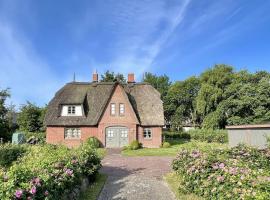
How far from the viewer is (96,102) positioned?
1380 inches

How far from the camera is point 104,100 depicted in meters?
34.9

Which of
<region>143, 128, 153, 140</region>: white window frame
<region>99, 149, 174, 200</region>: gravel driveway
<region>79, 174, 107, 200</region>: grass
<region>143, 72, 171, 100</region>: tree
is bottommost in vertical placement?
<region>99, 149, 174, 200</region>: gravel driveway

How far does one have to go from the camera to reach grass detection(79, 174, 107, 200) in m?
10.0

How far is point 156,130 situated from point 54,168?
26325mm

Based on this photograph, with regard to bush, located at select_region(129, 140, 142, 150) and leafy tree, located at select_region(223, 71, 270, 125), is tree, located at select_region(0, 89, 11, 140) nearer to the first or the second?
bush, located at select_region(129, 140, 142, 150)

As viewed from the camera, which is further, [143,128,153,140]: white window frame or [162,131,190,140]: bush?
[162,131,190,140]: bush

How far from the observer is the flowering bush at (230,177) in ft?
19.4

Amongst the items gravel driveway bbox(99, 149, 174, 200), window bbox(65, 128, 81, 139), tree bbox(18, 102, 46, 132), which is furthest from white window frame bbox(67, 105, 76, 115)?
gravel driveway bbox(99, 149, 174, 200)

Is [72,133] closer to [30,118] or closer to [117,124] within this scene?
[117,124]

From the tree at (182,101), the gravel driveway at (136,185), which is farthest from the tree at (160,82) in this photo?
the gravel driveway at (136,185)

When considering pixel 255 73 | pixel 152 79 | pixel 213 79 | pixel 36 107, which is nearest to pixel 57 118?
pixel 36 107

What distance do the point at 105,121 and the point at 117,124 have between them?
1.53 meters

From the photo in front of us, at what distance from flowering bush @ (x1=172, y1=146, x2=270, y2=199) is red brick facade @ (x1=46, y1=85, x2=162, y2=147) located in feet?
71.8

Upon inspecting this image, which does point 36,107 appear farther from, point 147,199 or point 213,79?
point 147,199
